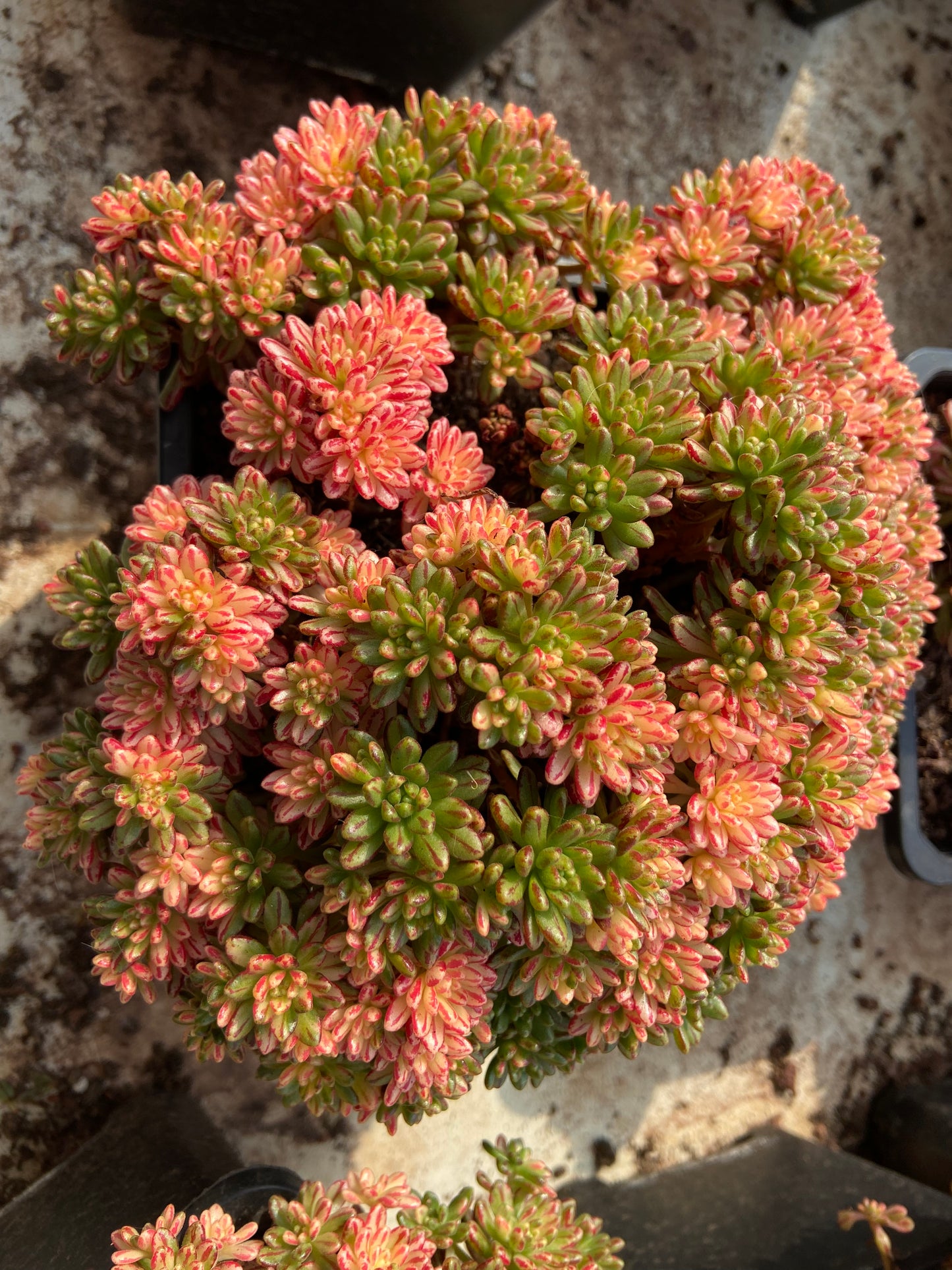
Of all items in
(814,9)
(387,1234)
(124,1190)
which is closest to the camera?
(387,1234)

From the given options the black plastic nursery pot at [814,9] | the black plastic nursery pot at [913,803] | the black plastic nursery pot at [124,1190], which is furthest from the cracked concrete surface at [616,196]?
the black plastic nursery pot at [913,803]

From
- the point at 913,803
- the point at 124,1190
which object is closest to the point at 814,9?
the point at 913,803

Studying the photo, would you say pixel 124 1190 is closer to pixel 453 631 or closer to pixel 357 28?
pixel 453 631

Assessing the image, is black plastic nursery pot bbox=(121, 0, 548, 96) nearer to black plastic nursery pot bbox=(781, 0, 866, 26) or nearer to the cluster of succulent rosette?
the cluster of succulent rosette

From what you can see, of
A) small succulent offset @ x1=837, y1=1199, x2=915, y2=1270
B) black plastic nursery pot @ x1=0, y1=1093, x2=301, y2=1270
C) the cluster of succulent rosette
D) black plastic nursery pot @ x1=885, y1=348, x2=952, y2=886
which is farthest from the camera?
black plastic nursery pot @ x1=885, y1=348, x2=952, y2=886

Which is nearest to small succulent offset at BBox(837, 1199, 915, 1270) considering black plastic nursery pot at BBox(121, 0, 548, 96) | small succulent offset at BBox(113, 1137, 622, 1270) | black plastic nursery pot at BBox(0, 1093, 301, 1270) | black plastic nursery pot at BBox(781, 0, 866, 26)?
small succulent offset at BBox(113, 1137, 622, 1270)

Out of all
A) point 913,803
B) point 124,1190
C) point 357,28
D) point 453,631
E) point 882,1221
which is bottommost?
point 882,1221
